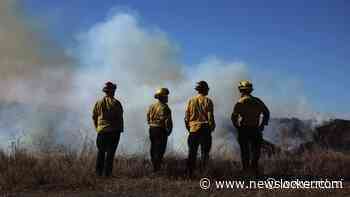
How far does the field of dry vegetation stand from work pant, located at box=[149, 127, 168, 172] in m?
0.30

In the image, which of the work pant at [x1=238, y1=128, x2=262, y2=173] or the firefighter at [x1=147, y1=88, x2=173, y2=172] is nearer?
the work pant at [x1=238, y1=128, x2=262, y2=173]

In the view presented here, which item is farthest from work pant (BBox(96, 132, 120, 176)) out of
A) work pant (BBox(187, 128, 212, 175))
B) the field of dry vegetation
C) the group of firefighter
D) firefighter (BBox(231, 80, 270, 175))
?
firefighter (BBox(231, 80, 270, 175))

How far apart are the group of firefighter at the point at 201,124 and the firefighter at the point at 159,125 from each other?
646mm

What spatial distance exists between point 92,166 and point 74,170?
110 cm

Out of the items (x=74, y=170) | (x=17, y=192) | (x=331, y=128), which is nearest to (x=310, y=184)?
(x=74, y=170)

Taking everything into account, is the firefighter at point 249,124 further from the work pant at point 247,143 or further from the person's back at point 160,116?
the person's back at point 160,116

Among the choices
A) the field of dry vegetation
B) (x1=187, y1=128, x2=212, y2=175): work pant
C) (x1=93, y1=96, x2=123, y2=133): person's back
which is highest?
(x1=93, y1=96, x2=123, y2=133): person's back

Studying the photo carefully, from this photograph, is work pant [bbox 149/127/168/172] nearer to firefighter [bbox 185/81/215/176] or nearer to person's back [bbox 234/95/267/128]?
firefighter [bbox 185/81/215/176]

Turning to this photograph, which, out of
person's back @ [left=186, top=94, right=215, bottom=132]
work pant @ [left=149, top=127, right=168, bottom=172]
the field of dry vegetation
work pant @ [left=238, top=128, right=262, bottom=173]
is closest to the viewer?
the field of dry vegetation

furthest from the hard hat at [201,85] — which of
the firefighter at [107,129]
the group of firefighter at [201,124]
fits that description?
the firefighter at [107,129]

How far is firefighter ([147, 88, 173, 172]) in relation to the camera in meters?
11.9

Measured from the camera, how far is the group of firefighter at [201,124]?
1125cm

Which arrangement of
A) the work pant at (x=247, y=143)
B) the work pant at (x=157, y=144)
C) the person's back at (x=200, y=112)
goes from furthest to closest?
the work pant at (x=157, y=144)
the work pant at (x=247, y=143)
the person's back at (x=200, y=112)

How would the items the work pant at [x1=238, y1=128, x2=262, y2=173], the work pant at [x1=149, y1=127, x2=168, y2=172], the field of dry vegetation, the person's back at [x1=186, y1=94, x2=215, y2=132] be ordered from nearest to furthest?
the field of dry vegetation < the person's back at [x1=186, y1=94, x2=215, y2=132] < the work pant at [x1=238, y1=128, x2=262, y2=173] < the work pant at [x1=149, y1=127, x2=168, y2=172]
